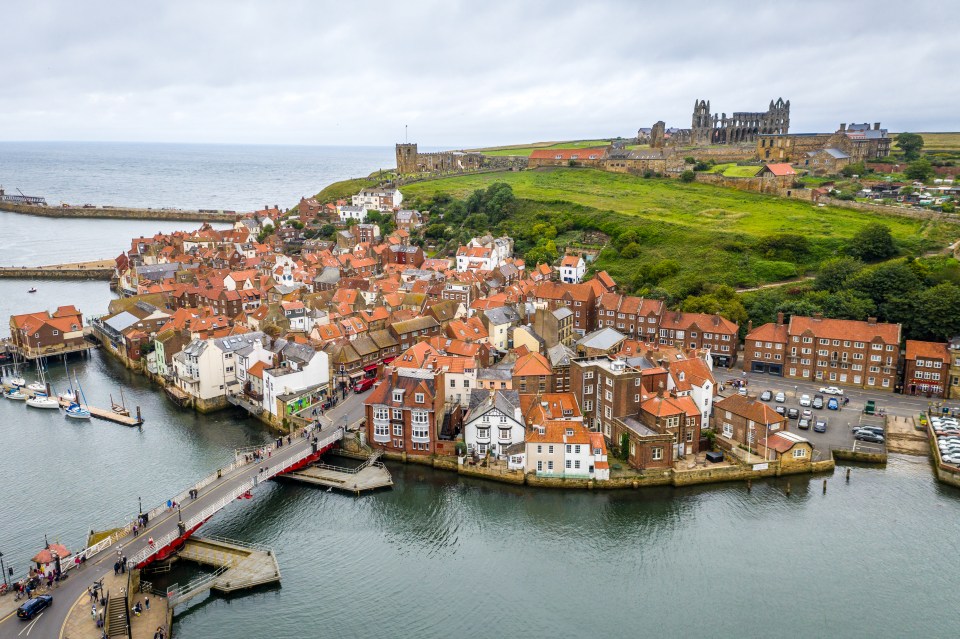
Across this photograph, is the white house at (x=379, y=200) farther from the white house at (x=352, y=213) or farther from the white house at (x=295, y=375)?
the white house at (x=295, y=375)

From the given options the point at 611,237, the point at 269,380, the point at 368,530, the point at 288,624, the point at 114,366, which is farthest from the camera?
the point at 611,237

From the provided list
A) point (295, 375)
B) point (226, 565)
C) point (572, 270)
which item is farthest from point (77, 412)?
point (572, 270)

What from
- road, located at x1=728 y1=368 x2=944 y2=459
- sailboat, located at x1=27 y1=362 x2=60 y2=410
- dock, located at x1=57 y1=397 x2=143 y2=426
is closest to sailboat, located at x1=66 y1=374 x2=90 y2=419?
dock, located at x1=57 y1=397 x2=143 y2=426

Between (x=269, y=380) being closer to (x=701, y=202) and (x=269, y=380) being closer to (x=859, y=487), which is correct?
(x=859, y=487)

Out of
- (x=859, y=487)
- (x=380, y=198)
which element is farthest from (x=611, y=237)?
(x=859, y=487)

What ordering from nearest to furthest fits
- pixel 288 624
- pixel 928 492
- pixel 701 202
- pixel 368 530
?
pixel 288 624 → pixel 368 530 → pixel 928 492 → pixel 701 202

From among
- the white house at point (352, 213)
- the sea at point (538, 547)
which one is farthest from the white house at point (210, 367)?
the white house at point (352, 213)

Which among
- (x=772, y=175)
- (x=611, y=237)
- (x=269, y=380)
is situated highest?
(x=772, y=175)

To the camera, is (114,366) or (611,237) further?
(611,237)
